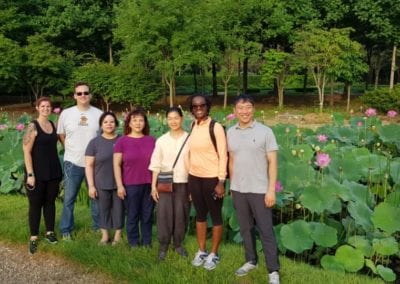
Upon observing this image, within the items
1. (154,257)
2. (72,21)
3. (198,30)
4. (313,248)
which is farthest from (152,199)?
(72,21)

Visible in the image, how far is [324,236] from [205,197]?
1.16m

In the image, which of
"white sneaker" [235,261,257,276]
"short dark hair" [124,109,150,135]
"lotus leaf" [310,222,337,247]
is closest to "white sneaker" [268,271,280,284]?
"white sneaker" [235,261,257,276]

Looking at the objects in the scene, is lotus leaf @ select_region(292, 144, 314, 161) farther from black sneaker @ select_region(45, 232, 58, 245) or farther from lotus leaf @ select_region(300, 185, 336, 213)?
black sneaker @ select_region(45, 232, 58, 245)

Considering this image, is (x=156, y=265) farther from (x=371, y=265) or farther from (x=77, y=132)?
(x=371, y=265)

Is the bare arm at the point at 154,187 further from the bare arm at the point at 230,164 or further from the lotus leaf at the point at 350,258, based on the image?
the lotus leaf at the point at 350,258

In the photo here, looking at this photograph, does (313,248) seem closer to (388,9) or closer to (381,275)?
(381,275)

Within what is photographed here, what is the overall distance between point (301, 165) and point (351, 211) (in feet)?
2.78

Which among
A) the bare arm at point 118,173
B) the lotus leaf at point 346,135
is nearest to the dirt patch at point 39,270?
the bare arm at point 118,173

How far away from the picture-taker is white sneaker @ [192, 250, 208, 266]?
432 cm

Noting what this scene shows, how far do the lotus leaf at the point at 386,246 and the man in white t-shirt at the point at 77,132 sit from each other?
9.12ft

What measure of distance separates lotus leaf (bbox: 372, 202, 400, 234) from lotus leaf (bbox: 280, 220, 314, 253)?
0.58m

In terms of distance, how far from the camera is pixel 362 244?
4.39 metres

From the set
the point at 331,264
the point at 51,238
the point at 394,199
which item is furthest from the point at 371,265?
the point at 51,238

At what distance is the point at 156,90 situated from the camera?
2427 cm
